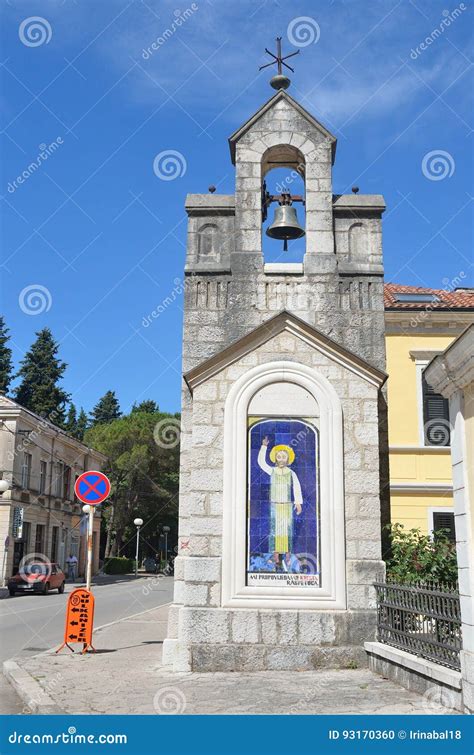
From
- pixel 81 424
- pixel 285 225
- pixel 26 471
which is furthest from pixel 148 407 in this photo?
pixel 285 225

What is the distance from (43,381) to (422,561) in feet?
181

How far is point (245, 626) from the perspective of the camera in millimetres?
8586

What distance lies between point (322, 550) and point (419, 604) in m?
1.82

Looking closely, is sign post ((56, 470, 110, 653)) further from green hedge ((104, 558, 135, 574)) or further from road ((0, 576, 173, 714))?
green hedge ((104, 558, 135, 574))

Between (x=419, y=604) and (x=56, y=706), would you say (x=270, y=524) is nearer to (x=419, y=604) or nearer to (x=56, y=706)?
(x=419, y=604)

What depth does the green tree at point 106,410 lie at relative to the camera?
81.9m

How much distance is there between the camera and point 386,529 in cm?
969

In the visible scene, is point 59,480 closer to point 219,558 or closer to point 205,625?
point 219,558

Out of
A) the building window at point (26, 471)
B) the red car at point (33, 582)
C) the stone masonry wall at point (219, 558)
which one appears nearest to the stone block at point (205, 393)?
the stone masonry wall at point (219, 558)

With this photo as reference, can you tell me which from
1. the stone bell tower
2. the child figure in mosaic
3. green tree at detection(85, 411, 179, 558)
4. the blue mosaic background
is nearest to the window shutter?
the stone bell tower

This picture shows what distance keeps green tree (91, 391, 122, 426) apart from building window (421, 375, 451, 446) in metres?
67.2

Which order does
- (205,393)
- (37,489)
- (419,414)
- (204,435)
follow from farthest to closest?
(37,489) → (419,414) → (205,393) → (204,435)

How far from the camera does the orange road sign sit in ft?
34.3

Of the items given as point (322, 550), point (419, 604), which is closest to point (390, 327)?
point (322, 550)
